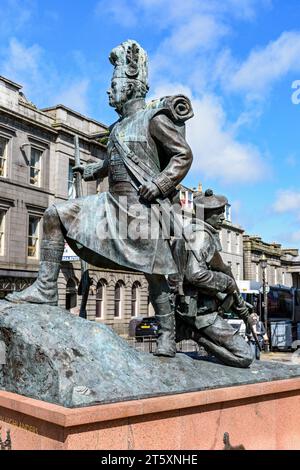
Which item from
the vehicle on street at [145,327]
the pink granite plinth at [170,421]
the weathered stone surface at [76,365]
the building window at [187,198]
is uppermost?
the building window at [187,198]

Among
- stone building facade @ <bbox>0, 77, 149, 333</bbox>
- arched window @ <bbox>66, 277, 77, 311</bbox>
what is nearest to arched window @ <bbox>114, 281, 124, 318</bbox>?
stone building facade @ <bbox>0, 77, 149, 333</bbox>

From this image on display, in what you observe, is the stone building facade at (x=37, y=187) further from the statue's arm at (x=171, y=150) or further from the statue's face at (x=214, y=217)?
the statue's arm at (x=171, y=150)

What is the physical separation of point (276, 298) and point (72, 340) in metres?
26.4

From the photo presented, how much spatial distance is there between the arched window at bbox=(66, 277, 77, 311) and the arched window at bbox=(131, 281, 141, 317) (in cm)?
604

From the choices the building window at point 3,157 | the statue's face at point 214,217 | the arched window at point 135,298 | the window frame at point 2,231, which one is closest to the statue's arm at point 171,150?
the statue's face at point 214,217

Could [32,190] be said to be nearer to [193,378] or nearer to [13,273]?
[13,273]

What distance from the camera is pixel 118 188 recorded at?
516 centimetres

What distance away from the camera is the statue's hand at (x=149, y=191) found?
4.94 meters

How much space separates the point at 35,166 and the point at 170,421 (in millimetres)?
27519

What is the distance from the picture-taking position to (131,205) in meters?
5.04

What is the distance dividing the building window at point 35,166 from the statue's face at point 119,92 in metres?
25.1

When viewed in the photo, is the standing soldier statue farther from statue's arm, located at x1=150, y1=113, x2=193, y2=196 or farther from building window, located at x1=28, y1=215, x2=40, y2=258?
building window, located at x1=28, y1=215, x2=40, y2=258

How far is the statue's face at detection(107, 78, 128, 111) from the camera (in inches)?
214
